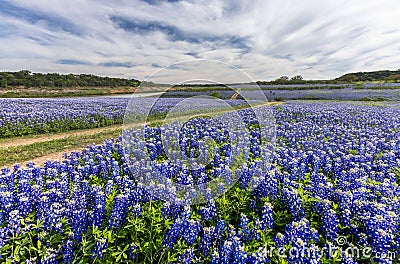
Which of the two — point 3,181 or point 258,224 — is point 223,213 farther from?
point 3,181

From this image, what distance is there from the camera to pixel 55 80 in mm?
57594

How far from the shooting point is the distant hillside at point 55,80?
51531 mm

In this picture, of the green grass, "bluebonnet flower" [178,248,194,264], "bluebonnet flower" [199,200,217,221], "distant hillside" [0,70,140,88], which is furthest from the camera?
"distant hillside" [0,70,140,88]

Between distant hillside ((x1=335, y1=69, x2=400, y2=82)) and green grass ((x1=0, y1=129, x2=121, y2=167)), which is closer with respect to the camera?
green grass ((x1=0, y1=129, x2=121, y2=167))

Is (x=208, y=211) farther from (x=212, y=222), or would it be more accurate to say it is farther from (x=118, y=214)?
(x=118, y=214)

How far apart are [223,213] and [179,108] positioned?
1539cm

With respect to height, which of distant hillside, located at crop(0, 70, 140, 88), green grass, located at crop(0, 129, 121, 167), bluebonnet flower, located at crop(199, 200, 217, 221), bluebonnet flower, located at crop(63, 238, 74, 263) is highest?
distant hillside, located at crop(0, 70, 140, 88)

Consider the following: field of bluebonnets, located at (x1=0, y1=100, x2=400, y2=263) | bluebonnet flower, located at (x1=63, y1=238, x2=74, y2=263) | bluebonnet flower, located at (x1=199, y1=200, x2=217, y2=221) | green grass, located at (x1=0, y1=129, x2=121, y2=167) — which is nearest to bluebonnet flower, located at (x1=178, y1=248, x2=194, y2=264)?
field of bluebonnets, located at (x1=0, y1=100, x2=400, y2=263)

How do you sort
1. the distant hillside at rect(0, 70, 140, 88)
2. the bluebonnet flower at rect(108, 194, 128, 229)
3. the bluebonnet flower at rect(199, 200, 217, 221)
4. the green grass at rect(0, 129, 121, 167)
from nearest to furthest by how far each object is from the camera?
the bluebonnet flower at rect(108, 194, 128, 229), the bluebonnet flower at rect(199, 200, 217, 221), the green grass at rect(0, 129, 121, 167), the distant hillside at rect(0, 70, 140, 88)

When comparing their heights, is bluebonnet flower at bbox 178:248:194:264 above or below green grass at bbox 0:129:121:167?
above

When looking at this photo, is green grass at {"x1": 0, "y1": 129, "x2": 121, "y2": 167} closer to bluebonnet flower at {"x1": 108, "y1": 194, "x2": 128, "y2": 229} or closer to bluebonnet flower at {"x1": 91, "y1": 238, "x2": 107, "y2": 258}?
bluebonnet flower at {"x1": 108, "y1": 194, "x2": 128, "y2": 229}

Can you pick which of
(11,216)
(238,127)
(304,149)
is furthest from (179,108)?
(11,216)

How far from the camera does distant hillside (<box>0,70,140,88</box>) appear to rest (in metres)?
51.5

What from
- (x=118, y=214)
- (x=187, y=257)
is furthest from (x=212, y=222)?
(x=118, y=214)
